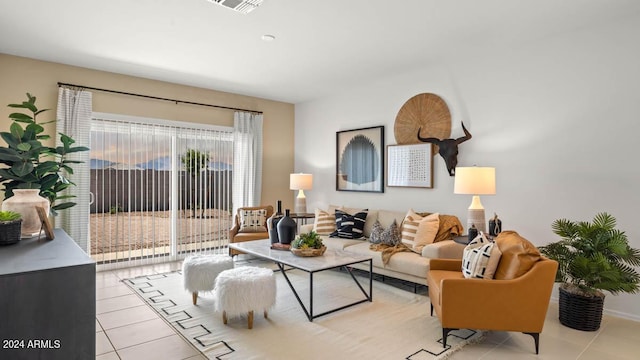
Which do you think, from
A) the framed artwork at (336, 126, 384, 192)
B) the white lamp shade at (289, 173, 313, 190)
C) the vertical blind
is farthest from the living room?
the white lamp shade at (289, 173, 313, 190)

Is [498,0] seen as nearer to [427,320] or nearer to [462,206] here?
[462,206]

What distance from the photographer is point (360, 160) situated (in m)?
5.80

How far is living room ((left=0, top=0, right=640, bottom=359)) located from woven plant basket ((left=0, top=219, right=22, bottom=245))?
2777mm

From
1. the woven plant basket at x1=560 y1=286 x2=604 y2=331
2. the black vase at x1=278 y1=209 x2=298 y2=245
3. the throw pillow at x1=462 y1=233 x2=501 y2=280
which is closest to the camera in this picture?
the throw pillow at x1=462 y1=233 x2=501 y2=280

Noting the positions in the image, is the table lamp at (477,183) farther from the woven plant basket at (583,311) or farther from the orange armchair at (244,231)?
the orange armchair at (244,231)

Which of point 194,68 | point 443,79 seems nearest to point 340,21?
point 443,79

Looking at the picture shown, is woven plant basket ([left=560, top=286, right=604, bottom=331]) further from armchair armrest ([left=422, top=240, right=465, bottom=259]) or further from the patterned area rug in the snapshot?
armchair armrest ([left=422, top=240, right=465, bottom=259])

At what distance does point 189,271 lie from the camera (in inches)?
145

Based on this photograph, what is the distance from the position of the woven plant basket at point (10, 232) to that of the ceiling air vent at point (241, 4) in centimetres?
216

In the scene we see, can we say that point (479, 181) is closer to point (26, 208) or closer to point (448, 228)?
point (448, 228)

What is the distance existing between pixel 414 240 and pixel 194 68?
3.54m

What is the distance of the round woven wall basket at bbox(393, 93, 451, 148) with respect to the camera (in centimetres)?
471

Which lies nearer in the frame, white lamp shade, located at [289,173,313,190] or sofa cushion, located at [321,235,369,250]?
sofa cushion, located at [321,235,369,250]

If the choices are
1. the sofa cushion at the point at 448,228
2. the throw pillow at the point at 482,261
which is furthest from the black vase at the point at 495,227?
the throw pillow at the point at 482,261
